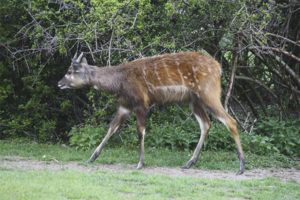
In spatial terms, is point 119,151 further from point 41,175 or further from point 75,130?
point 41,175

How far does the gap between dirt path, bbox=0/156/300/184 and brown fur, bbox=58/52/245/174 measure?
297mm

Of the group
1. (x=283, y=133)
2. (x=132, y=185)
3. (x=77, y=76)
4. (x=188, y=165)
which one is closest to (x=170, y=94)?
(x=188, y=165)

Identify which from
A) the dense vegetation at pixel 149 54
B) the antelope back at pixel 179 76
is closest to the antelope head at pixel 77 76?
the dense vegetation at pixel 149 54

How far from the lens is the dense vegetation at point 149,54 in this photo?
839 centimetres

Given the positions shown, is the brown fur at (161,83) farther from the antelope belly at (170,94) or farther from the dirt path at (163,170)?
the dirt path at (163,170)

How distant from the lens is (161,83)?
7.52 metres

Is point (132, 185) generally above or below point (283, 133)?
above

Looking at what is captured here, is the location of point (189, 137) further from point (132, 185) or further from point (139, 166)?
point (132, 185)

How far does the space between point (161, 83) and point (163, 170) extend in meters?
1.42

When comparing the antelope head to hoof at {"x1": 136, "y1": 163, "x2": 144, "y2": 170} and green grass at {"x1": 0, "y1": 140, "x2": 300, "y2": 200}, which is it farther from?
hoof at {"x1": 136, "y1": 163, "x2": 144, "y2": 170}

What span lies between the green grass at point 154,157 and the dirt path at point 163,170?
232 mm

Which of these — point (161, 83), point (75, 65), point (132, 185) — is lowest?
point (132, 185)

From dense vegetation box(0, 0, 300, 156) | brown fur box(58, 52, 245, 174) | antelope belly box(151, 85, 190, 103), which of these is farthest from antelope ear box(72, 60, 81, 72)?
antelope belly box(151, 85, 190, 103)

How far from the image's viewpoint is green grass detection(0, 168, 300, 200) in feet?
16.9
